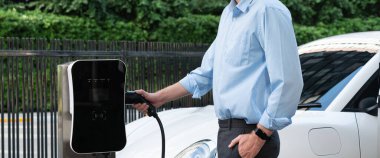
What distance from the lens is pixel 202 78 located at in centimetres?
384

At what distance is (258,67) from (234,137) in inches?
12.1

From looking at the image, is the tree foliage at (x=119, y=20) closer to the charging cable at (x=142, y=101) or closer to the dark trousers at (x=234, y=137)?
the charging cable at (x=142, y=101)

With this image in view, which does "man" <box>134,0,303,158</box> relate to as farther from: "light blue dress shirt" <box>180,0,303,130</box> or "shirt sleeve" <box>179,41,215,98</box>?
"shirt sleeve" <box>179,41,215,98</box>

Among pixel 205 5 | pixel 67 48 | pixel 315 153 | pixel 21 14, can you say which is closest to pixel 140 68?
pixel 67 48

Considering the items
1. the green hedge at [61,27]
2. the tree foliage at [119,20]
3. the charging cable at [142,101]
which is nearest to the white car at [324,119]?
the charging cable at [142,101]

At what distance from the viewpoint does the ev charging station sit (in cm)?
341

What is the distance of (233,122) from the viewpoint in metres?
3.44

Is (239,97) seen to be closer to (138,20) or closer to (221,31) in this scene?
(221,31)

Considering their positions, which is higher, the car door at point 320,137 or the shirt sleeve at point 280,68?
the shirt sleeve at point 280,68

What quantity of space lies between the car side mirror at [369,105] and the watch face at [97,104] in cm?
203

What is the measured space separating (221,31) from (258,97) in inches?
14.7

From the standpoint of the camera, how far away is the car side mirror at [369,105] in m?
4.98

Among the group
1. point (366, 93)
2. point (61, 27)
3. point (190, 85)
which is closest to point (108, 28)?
point (61, 27)

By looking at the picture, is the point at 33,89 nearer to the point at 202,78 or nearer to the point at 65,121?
the point at 202,78
